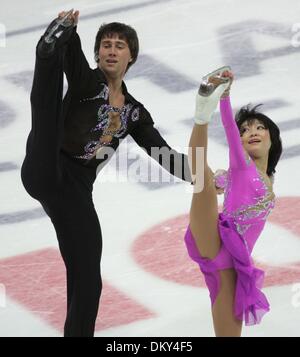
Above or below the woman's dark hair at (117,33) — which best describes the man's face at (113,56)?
below

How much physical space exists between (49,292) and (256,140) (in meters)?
1.39

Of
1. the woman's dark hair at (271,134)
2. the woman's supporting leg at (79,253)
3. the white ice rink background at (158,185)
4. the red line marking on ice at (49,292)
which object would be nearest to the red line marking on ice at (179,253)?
the white ice rink background at (158,185)

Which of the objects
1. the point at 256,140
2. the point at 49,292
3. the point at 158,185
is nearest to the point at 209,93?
the point at 256,140

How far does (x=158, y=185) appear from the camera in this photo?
7.17 meters

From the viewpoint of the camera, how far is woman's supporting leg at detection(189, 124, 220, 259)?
5.14m

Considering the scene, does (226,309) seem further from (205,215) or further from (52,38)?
(52,38)

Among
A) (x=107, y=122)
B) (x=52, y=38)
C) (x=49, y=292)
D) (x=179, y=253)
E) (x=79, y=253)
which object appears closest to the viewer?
(x=52, y=38)

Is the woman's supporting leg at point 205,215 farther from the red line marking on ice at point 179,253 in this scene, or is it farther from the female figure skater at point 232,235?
the red line marking on ice at point 179,253

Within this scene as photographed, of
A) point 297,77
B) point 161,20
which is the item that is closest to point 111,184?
point 297,77

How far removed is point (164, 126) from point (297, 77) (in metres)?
1.05

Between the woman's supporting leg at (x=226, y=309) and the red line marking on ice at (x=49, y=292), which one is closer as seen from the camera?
the woman's supporting leg at (x=226, y=309)

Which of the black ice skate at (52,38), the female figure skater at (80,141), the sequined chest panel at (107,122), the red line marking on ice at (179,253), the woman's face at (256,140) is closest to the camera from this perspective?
the black ice skate at (52,38)

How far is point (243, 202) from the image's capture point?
17.3 feet

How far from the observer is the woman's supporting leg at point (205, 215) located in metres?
5.14
